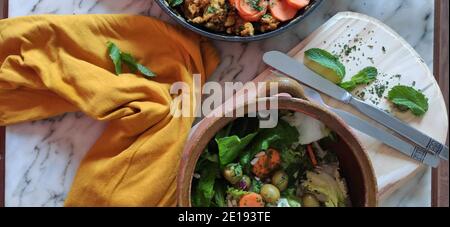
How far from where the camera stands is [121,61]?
101 centimetres

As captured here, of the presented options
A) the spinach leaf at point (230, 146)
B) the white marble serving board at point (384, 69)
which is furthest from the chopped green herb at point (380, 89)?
the spinach leaf at point (230, 146)

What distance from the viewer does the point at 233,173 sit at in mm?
905

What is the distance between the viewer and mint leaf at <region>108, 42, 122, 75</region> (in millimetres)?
997

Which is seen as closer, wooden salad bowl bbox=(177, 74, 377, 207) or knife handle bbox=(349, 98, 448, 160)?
wooden salad bowl bbox=(177, 74, 377, 207)

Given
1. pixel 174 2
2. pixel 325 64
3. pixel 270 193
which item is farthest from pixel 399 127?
pixel 174 2

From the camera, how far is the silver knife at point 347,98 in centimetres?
100

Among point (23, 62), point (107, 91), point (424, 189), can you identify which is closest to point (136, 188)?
point (107, 91)

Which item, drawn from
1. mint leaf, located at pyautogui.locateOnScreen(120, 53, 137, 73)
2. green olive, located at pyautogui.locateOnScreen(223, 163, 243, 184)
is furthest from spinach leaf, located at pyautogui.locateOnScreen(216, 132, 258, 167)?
mint leaf, located at pyautogui.locateOnScreen(120, 53, 137, 73)

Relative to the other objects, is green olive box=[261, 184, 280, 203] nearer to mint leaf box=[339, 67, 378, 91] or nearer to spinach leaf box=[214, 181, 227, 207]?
spinach leaf box=[214, 181, 227, 207]

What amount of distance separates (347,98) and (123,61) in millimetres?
397

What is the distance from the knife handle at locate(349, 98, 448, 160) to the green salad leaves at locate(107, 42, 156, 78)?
363mm

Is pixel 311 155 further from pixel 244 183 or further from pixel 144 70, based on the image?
pixel 144 70

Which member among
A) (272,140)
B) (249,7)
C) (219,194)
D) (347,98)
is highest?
(249,7)

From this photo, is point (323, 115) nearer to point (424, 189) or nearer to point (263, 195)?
point (263, 195)
